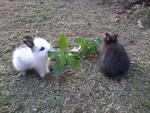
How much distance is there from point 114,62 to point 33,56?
86cm

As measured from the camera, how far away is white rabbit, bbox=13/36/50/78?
11.4ft

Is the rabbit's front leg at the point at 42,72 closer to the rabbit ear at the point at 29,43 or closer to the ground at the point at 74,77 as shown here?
the ground at the point at 74,77

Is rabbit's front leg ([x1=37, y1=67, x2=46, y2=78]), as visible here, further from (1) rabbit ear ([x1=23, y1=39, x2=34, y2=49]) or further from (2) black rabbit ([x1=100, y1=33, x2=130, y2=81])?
(2) black rabbit ([x1=100, y1=33, x2=130, y2=81])

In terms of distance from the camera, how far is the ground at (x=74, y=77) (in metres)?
3.38

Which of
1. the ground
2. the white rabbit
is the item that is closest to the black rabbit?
the ground

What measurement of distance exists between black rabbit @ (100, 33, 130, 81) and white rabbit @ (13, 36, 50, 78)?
629mm

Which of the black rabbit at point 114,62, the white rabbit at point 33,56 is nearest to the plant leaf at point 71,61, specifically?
the white rabbit at point 33,56

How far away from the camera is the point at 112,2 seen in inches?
225

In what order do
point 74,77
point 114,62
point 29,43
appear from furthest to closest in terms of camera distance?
point 74,77, point 114,62, point 29,43

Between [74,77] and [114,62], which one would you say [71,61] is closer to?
[74,77]

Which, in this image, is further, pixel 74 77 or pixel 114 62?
pixel 74 77

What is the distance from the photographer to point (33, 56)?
11.5 ft

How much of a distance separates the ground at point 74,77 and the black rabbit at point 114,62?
0.09 meters

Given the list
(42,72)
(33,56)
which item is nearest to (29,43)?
(33,56)
